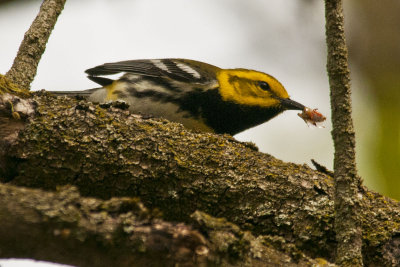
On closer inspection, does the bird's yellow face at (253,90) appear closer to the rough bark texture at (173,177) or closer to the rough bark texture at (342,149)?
the rough bark texture at (173,177)

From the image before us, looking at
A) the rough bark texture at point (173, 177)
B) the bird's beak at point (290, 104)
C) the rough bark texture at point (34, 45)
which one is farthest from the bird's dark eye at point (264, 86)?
the rough bark texture at point (34, 45)

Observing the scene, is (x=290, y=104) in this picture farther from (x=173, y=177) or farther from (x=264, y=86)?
(x=173, y=177)

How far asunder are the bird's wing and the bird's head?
0.17 meters

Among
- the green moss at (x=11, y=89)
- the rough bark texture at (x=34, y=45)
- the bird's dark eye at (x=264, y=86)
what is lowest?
the green moss at (x=11, y=89)

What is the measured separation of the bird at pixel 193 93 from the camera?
4.01 metres

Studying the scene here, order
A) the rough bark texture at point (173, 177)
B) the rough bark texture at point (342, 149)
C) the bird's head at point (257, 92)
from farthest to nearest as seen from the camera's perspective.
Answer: the bird's head at point (257, 92)
the rough bark texture at point (173, 177)
the rough bark texture at point (342, 149)

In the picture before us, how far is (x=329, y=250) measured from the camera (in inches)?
105

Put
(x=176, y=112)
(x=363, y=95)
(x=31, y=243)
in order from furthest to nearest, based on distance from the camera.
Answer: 1. (x=363, y=95)
2. (x=176, y=112)
3. (x=31, y=243)

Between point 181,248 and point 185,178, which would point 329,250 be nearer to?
point 185,178

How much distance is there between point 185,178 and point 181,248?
133 cm

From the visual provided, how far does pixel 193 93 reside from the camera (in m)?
4.11

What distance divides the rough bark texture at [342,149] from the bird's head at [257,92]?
6.78ft

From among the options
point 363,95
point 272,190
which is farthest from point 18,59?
point 363,95

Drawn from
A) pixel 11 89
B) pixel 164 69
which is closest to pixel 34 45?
pixel 11 89
